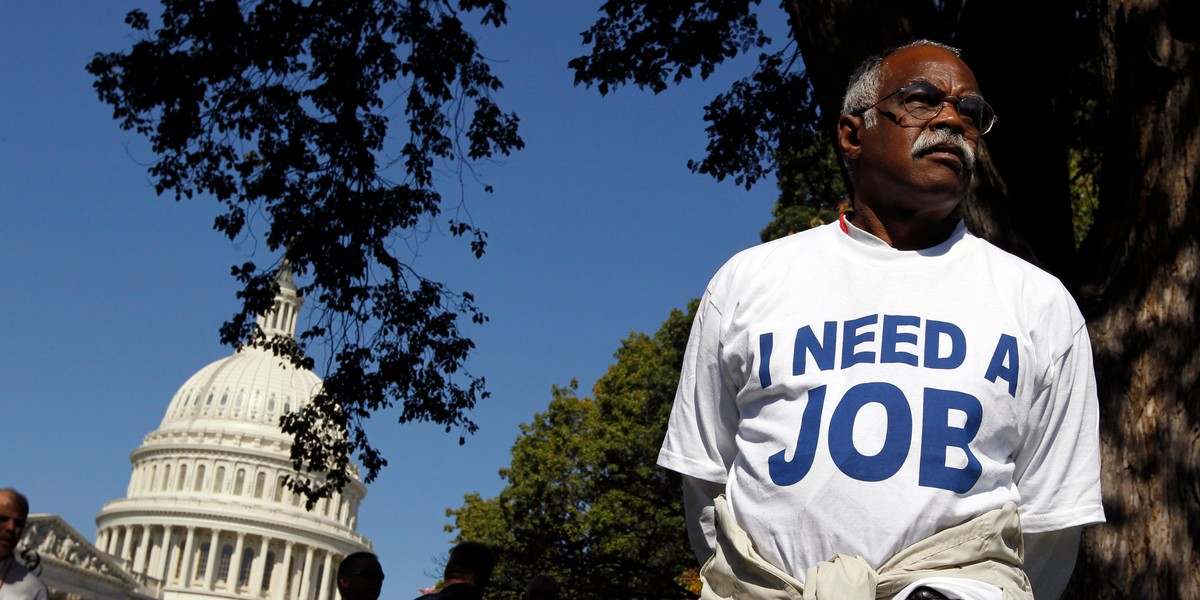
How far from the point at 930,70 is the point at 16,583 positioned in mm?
5796

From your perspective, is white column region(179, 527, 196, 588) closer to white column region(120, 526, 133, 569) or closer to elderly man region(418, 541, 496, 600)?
white column region(120, 526, 133, 569)

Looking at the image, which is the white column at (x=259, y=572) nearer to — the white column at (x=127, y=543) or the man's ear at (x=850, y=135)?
the white column at (x=127, y=543)

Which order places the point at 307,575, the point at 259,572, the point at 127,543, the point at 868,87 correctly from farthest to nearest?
the point at 307,575 → the point at 127,543 → the point at 259,572 → the point at 868,87

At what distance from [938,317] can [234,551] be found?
4467 inches

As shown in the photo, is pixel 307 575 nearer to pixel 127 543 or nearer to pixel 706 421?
pixel 127 543

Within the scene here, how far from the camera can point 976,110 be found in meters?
2.54

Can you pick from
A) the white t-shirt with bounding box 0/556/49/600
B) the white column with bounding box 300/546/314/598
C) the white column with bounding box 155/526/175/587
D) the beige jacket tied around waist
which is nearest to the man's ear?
the beige jacket tied around waist

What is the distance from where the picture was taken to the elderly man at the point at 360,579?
24.1ft

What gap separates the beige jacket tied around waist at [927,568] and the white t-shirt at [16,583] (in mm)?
5514

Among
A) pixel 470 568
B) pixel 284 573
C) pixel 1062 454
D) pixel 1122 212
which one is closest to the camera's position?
pixel 1062 454

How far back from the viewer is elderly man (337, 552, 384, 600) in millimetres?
7359

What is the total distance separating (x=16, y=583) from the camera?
652 centimetres

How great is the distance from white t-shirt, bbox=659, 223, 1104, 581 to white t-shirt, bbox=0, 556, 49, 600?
5.22m

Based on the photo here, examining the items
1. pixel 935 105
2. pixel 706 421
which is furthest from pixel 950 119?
pixel 706 421
